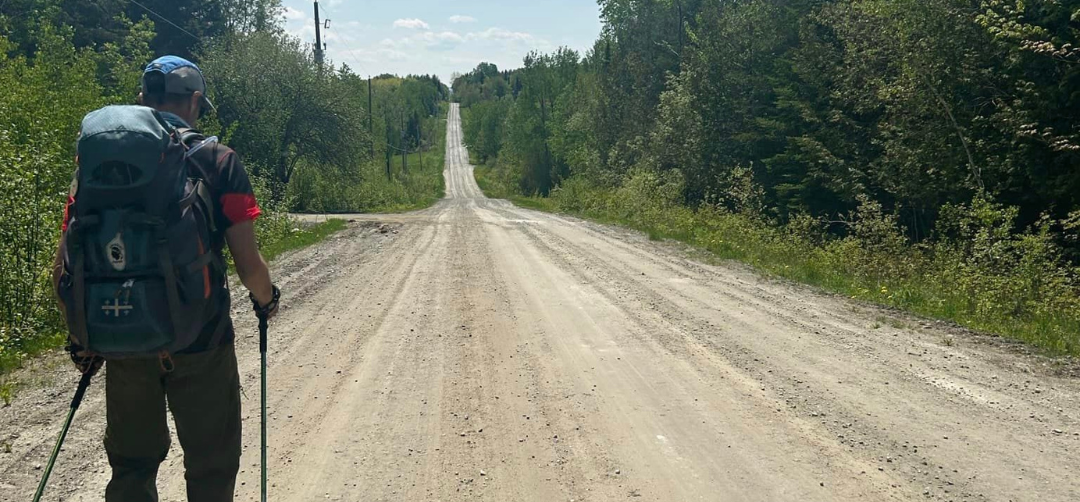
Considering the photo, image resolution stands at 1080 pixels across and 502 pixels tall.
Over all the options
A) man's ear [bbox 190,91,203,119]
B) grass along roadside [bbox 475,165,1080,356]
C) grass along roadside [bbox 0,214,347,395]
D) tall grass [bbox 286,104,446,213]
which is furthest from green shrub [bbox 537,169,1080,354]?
tall grass [bbox 286,104,446,213]

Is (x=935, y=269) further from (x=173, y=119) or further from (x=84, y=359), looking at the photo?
(x=84, y=359)

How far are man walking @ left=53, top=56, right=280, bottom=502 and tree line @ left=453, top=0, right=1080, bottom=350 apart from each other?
782 cm

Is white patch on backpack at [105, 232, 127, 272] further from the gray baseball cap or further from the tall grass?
the tall grass

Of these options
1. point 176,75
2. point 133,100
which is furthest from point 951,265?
point 133,100

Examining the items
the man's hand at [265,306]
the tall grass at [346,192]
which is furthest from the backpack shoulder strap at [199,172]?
the tall grass at [346,192]

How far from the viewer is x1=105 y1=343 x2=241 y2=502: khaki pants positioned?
248 cm

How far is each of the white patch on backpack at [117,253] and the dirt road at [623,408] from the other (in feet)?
5.89

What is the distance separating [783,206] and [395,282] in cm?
1612

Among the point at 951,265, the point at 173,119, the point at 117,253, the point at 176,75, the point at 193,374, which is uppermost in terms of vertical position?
the point at 176,75

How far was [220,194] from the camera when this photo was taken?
253cm

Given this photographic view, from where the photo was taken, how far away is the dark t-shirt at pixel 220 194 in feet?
8.27

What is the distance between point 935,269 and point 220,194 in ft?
38.3

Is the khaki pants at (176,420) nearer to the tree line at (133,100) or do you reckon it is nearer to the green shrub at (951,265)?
the tree line at (133,100)

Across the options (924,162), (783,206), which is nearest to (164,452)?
(924,162)
